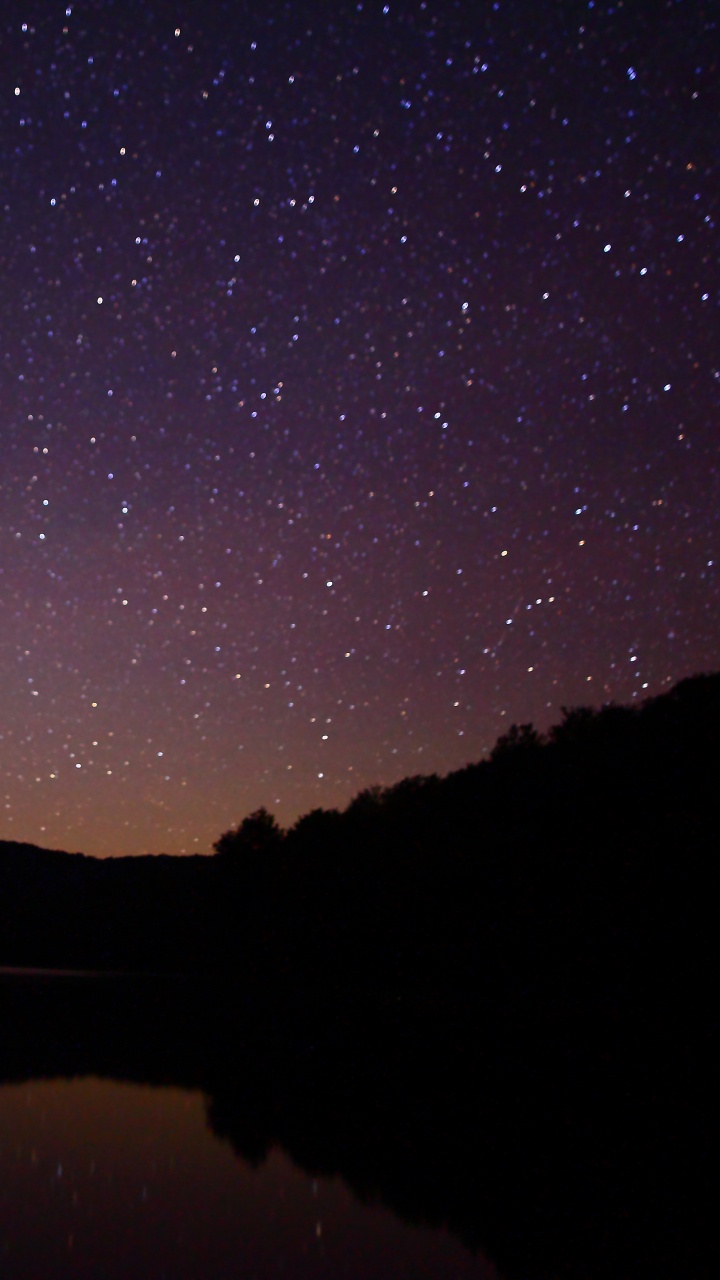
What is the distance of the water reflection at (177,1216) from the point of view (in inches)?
221

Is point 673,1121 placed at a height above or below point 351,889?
below

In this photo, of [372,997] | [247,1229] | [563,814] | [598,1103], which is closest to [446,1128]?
[598,1103]

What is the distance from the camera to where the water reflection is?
562cm

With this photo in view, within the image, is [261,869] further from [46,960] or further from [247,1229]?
[247,1229]

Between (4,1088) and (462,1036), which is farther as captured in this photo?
(462,1036)

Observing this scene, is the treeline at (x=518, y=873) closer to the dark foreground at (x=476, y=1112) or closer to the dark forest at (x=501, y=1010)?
the dark forest at (x=501, y=1010)

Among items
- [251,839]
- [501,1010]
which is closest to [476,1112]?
[501,1010]

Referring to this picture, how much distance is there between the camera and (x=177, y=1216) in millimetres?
6672

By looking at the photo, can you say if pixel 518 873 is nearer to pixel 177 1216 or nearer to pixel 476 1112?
pixel 476 1112

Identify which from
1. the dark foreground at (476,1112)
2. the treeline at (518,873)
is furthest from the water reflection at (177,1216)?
the treeline at (518,873)

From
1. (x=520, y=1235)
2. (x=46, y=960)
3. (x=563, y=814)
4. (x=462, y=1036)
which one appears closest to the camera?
(x=520, y=1235)

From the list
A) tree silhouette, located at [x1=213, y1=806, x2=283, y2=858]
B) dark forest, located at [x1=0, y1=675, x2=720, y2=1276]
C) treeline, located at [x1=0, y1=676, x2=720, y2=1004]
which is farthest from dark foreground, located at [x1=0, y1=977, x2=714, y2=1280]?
tree silhouette, located at [x1=213, y1=806, x2=283, y2=858]

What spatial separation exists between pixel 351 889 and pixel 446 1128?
25.6m

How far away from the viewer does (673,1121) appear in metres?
9.51
